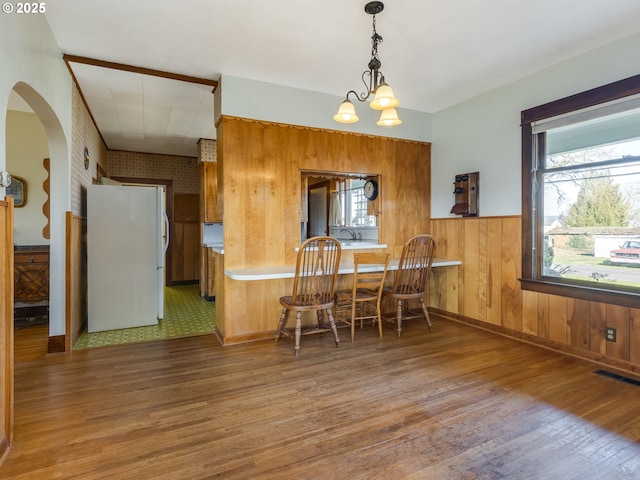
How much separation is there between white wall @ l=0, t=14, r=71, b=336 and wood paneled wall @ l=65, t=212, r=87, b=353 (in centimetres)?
5

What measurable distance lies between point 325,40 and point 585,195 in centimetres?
265

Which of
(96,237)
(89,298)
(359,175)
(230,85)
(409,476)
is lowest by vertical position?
(409,476)

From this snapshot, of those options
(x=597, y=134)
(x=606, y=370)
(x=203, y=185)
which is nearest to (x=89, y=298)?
(x=203, y=185)

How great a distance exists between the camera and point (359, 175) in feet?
14.0

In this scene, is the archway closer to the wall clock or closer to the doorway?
the doorway

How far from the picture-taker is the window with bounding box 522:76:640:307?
2.81 m

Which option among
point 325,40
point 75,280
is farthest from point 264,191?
point 75,280

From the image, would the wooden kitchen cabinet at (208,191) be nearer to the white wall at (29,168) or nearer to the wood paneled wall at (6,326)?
the white wall at (29,168)

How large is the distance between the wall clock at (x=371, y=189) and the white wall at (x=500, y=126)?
88 cm

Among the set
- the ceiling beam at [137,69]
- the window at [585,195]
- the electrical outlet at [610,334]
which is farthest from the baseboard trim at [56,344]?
the electrical outlet at [610,334]

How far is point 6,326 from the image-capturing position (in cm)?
185

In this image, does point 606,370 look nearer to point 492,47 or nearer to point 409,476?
point 409,476

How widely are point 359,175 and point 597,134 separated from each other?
2.30m

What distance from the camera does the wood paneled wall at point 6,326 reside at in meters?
1.78
